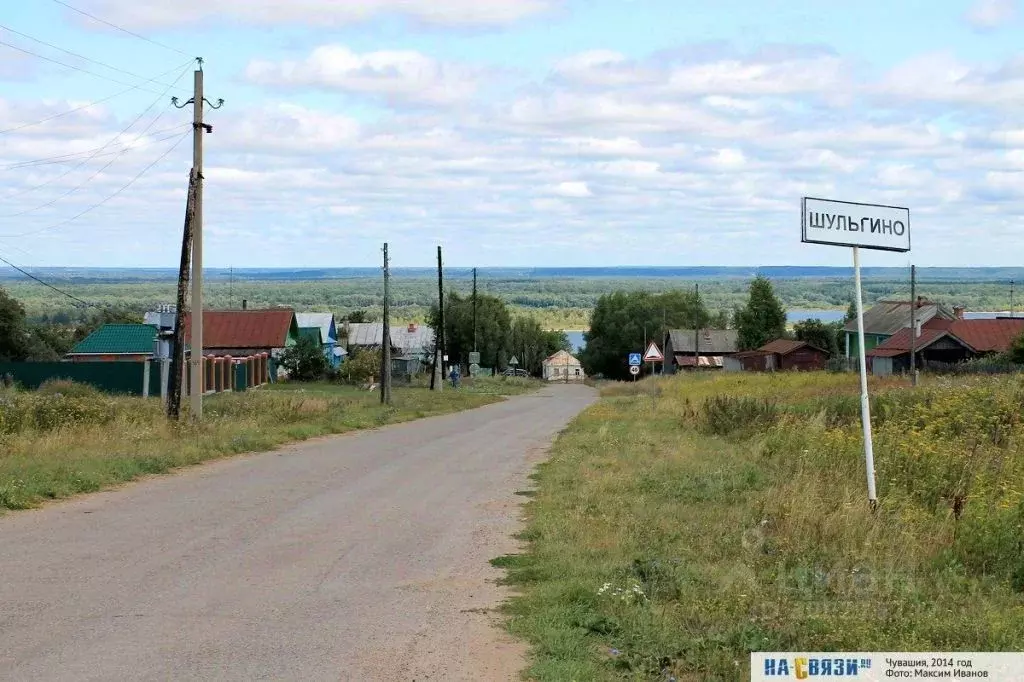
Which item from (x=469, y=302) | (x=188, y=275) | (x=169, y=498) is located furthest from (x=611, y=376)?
(x=169, y=498)

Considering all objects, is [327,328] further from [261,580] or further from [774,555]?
[774,555]

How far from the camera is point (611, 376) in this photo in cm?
13725

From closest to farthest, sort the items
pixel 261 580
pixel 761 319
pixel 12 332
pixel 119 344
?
pixel 261 580, pixel 119 344, pixel 12 332, pixel 761 319

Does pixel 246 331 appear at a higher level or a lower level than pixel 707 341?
higher

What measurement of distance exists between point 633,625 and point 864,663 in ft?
6.15

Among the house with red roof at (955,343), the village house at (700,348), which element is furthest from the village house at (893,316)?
the village house at (700,348)

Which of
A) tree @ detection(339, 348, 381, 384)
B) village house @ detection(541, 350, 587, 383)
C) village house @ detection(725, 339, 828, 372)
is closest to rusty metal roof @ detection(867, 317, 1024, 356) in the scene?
village house @ detection(725, 339, 828, 372)

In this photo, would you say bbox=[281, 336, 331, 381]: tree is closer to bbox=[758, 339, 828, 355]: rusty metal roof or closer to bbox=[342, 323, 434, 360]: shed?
bbox=[342, 323, 434, 360]: shed

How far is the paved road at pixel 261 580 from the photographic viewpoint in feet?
23.4

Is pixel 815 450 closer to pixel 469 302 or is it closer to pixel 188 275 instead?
pixel 188 275

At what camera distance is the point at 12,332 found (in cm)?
6425

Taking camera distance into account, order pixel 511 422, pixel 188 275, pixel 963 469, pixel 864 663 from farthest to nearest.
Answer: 1. pixel 511 422
2. pixel 188 275
3. pixel 963 469
4. pixel 864 663

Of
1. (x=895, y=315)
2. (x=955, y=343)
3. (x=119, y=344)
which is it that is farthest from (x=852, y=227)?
(x=895, y=315)

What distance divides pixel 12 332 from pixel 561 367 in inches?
4153
